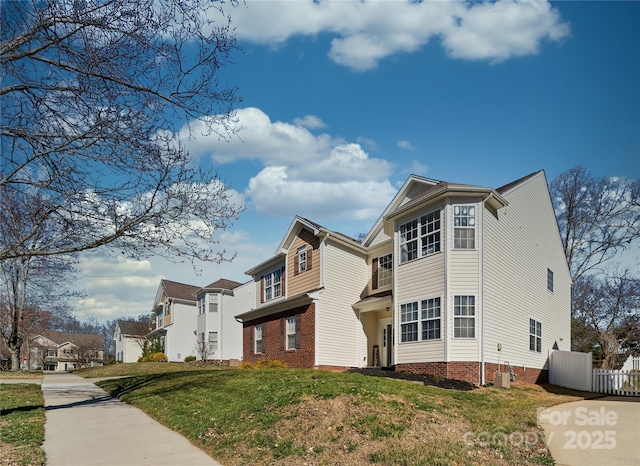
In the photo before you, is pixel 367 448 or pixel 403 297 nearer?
pixel 367 448

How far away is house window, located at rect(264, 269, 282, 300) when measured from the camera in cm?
2730

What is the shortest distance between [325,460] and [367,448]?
67 centimetres

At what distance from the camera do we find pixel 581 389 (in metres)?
19.9

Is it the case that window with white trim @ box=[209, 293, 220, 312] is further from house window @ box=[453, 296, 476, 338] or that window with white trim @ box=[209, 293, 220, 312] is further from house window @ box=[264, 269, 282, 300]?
house window @ box=[453, 296, 476, 338]

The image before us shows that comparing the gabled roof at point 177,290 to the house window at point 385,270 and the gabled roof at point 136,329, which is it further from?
the house window at point 385,270

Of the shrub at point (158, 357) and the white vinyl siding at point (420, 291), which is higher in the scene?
the white vinyl siding at point (420, 291)

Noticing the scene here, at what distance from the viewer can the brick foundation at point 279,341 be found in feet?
74.2

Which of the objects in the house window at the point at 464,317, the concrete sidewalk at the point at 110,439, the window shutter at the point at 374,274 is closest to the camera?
the concrete sidewalk at the point at 110,439

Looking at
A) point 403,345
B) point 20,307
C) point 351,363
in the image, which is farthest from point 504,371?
point 20,307

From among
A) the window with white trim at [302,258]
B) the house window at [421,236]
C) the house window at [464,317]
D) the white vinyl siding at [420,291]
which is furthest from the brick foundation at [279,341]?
the house window at [464,317]

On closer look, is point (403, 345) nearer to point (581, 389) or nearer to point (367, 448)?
point (581, 389)

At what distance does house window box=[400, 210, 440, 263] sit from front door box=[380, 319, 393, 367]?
209 inches

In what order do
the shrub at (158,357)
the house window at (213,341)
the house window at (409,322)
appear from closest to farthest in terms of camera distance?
the house window at (409,322), the house window at (213,341), the shrub at (158,357)

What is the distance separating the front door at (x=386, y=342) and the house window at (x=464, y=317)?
6507mm
